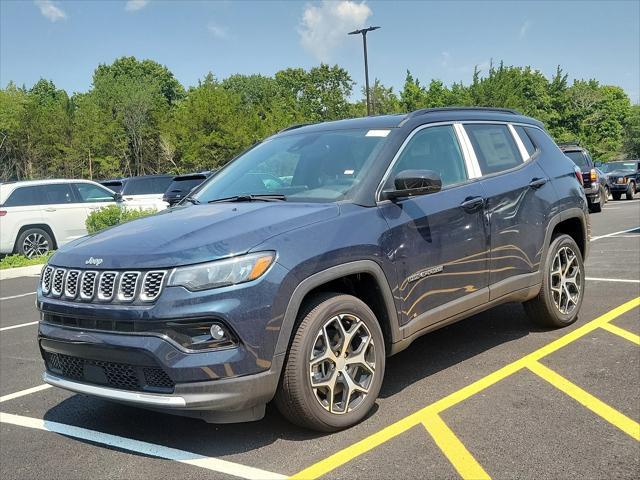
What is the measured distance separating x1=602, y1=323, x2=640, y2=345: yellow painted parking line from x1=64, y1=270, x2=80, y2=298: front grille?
13.9 feet

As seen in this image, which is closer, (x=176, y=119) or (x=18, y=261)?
(x=18, y=261)

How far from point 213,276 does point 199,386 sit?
0.55 meters

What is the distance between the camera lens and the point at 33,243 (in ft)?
45.9

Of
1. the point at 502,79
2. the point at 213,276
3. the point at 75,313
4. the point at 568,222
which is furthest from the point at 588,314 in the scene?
the point at 502,79

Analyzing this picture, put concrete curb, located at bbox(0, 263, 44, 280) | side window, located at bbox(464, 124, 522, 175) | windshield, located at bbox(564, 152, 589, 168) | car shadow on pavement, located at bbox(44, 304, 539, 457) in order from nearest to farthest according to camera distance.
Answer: car shadow on pavement, located at bbox(44, 304, 539, 457) < side window, located at bbox(464, 124, 522, 175) < concrete curb, located at bbox(0, 263, 44, 280) < windshield, located at bbox(564, 152, 589, 168)

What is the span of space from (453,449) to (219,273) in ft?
5.07

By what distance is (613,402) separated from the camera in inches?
154

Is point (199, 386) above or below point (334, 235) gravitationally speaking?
below

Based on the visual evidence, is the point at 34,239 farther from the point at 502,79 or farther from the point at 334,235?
the point at 502,79

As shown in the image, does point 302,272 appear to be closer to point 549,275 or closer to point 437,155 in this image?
point 437,155

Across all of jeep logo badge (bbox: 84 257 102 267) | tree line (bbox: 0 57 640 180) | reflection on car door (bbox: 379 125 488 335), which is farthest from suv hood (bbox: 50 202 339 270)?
tree line (bbox: 0 57 640 180)

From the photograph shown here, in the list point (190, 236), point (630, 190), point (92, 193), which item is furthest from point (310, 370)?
A: point (630, 190)

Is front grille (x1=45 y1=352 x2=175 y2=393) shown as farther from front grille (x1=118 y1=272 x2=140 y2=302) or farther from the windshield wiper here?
the windshield wiper

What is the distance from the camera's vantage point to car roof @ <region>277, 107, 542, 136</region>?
14.9ft
